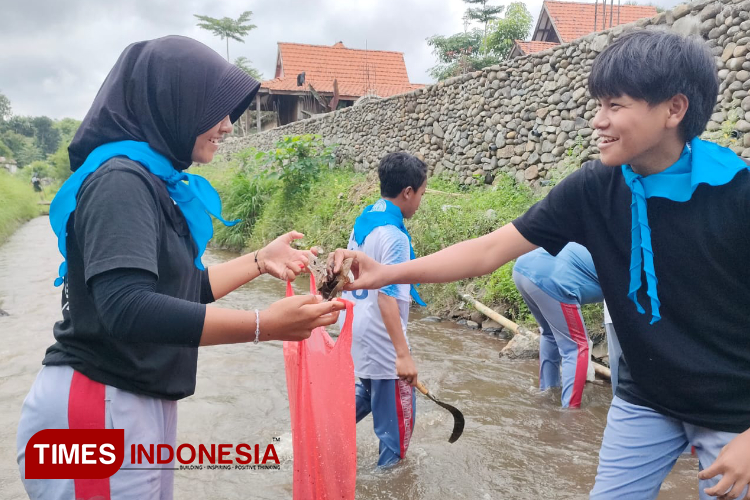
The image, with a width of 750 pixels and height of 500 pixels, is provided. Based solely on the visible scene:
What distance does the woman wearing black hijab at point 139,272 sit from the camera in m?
1.19

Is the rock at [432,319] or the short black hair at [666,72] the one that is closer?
the short black hair at [666,72]

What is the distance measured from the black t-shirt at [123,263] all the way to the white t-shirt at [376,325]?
1.35 m

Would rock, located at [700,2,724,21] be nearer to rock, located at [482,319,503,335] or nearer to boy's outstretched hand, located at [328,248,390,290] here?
rock, located at [482,319,503,335]

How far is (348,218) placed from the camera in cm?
916

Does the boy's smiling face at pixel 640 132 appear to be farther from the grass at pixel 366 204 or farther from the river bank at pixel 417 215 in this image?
the grass at pixel 366 204

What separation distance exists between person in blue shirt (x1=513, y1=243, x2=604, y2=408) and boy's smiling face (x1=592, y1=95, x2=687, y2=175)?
200cm

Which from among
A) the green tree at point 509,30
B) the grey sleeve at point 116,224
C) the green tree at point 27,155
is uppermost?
the green tree at point 27,155

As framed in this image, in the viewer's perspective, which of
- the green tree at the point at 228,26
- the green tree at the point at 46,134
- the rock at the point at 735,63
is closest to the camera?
the rock at the point at 735,63

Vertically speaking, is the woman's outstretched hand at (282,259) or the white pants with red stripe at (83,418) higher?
the woman's outstretched hand at (282,259)

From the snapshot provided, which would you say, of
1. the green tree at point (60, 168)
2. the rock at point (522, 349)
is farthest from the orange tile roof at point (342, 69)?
the green tree at point (60, 168)

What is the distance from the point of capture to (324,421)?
174cm

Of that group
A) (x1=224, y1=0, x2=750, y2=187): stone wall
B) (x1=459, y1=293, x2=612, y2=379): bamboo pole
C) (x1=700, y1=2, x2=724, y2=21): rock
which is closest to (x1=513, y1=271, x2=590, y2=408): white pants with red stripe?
(x1=459, y1=293, x2=612, y2=379): bamboo pole

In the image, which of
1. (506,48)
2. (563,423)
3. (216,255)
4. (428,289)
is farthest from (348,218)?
(506,48)

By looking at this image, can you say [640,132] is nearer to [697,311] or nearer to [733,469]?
[697,311]
